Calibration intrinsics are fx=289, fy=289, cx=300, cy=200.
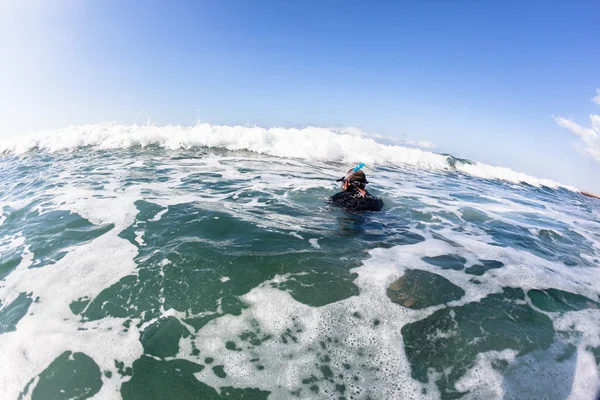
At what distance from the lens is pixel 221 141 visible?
23.8 meters

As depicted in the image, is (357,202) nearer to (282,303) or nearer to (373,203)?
(373,203)

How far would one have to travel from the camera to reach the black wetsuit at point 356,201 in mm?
8680

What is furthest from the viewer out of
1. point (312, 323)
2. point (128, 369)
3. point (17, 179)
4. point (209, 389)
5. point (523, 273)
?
point (17, 179)

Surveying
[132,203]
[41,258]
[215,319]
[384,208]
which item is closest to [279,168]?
[384,208]

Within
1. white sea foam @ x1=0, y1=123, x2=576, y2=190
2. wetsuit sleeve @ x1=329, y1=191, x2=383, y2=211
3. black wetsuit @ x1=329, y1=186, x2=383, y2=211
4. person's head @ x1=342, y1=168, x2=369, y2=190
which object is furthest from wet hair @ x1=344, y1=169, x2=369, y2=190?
white sea foam @ x1=0, y1=123, x2=576, y2=190

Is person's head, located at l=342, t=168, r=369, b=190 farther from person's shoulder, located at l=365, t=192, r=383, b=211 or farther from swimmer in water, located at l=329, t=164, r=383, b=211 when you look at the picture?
person's shoulder, located at l=365, t=192, r=383, b=211

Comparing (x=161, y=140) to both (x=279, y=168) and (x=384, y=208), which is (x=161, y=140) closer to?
(x=279, y=168)

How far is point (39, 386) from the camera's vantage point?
3389mm

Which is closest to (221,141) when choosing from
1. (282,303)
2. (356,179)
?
(356,179)

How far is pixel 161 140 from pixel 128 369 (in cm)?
2310

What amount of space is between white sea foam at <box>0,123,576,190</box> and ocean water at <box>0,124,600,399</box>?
47.3 feet

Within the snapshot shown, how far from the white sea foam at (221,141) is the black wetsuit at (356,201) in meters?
13.2

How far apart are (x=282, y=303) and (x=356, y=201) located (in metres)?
5.04

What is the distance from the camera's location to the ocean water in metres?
3.39
